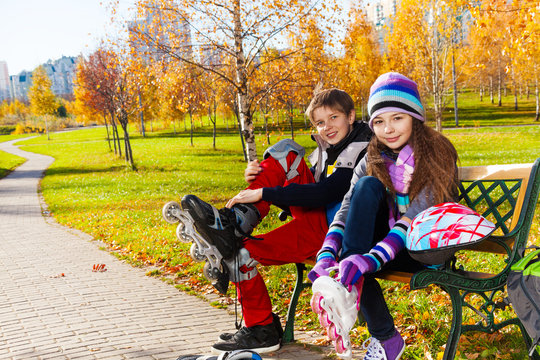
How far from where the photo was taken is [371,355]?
2652 millimetres

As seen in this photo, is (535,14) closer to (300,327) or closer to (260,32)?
(260,32)

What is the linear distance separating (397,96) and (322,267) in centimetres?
108

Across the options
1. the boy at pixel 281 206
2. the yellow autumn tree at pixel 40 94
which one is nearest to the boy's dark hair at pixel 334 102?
the boy at pixel 281 206

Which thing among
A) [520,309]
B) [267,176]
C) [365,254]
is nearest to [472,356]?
[520,309]

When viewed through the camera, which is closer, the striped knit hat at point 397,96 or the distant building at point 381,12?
the striped knit hat at point 397,96

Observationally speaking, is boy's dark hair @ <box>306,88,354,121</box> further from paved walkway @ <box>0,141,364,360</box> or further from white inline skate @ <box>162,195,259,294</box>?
paved walkway @ <box>0,141,364,360</box>

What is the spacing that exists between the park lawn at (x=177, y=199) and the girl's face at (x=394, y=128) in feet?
4.39

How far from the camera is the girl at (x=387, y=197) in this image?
2502 mm

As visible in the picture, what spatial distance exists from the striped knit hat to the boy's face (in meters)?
0.55

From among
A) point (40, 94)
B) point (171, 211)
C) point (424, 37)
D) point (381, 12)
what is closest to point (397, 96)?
point (171, 211)

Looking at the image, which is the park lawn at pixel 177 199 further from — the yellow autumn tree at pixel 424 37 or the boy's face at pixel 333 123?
the yellow autumn tree at pixel 424 37

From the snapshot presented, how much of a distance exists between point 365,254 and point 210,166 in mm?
19795

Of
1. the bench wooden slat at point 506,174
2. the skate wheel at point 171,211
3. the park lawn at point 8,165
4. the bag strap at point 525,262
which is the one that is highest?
the bench wooden slat at point 506,174

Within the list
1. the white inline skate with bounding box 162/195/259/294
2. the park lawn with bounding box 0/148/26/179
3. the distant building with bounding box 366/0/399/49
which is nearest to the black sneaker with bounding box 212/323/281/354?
the white inline skate with bounding box 162/195/259/294
